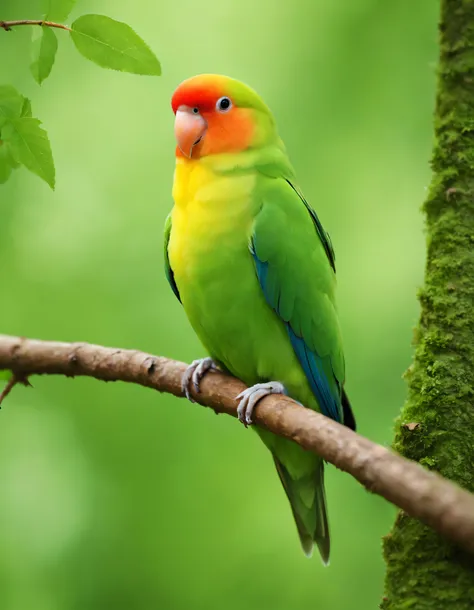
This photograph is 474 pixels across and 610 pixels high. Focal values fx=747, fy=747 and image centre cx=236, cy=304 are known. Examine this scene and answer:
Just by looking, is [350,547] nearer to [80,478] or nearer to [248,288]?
[80,478]

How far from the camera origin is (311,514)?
2.64 metres

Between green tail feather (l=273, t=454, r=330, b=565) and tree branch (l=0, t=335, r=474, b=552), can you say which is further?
green tail feather (l=273, t=454, r=330, b=565)

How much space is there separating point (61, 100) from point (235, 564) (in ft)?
10.4

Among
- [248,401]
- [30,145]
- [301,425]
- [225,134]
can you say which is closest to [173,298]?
[225,134]

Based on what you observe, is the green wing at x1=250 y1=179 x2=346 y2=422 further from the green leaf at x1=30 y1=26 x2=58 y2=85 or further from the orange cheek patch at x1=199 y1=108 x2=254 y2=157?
the green leaf at x1=30 y1=26 x2=58 y2=85

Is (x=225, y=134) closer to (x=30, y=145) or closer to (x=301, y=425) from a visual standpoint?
(x=30, y=145)

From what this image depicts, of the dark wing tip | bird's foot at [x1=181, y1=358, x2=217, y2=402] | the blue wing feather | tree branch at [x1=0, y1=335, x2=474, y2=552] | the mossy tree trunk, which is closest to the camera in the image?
tree branch at [x1=0, y1=335, x2=474, y2=552]

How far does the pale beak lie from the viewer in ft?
8.11

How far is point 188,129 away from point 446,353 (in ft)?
3.60

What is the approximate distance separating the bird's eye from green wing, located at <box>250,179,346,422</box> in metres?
0.29

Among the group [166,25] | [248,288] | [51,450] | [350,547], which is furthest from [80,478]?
[166,25]

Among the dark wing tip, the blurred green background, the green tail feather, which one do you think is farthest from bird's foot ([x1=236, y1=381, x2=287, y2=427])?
the blurred green background

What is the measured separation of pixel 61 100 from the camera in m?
4.96

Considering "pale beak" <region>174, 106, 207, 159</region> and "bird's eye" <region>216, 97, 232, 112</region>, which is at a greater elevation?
"bird's eye" <region>216, 97, 232, 112</region>
